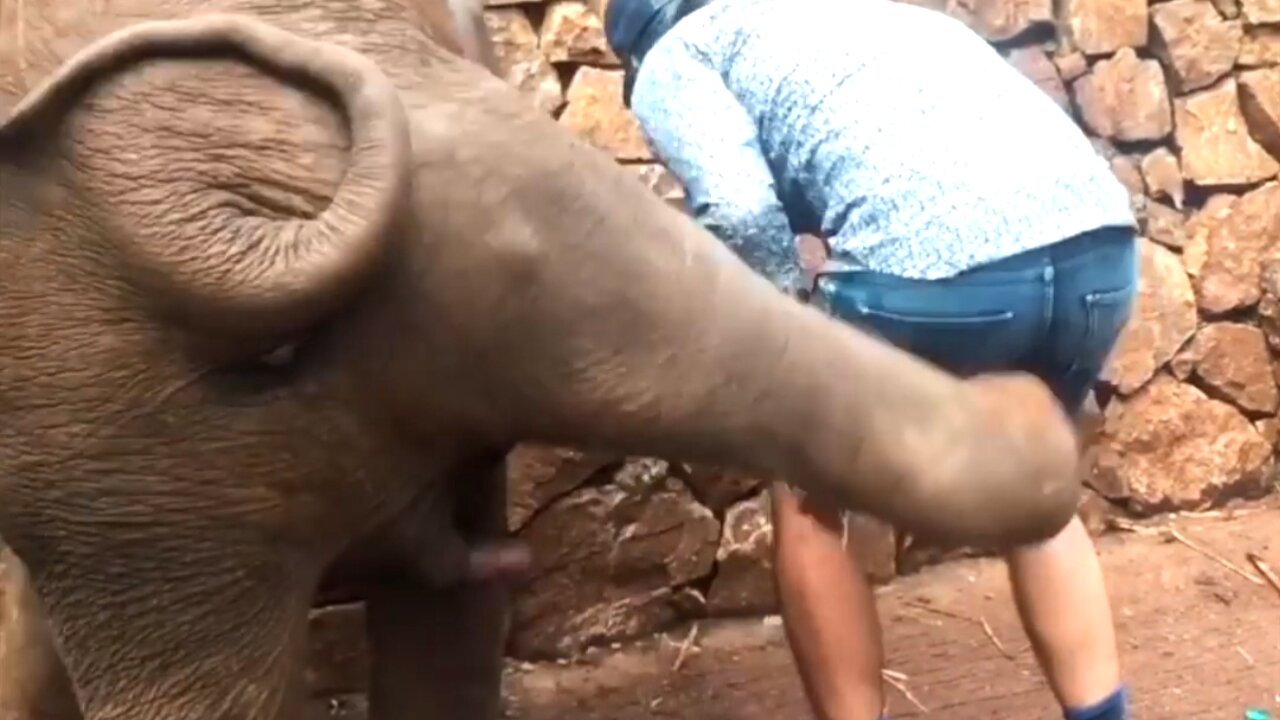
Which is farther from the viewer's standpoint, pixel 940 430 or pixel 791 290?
pixel 791 290

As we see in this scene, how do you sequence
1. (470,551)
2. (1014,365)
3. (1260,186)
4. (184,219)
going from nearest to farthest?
1. (184,219)
2. (470,551)
3. (1014,365)
4. (1260,186)

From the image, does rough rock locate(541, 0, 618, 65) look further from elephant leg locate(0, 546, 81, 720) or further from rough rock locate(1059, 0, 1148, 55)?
elephant leg locate(0, 546, 81, 720)

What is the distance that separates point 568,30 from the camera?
1.85 metres

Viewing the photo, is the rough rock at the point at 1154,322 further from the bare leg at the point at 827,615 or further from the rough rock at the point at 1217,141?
the bare leg at the point at 827,615

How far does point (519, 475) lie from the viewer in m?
1.82

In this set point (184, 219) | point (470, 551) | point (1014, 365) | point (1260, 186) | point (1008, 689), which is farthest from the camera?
point (1260, 186)

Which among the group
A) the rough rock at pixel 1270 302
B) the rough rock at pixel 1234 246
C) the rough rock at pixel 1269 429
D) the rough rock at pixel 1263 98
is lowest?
the rough rock at pixel 1269 429

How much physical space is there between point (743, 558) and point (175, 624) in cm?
107

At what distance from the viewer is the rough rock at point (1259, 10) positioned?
2.13 metres

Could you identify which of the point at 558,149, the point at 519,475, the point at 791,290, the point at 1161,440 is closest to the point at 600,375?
the point at 558,149

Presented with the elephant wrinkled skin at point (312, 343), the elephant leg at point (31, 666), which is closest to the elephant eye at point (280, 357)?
the elephant wrinkled skin at point (312, 343)

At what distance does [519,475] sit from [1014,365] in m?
0.68

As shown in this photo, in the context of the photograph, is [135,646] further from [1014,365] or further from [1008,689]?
[1008,689]

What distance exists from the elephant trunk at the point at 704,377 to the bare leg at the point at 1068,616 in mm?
510
